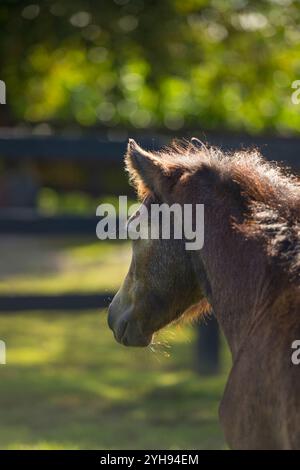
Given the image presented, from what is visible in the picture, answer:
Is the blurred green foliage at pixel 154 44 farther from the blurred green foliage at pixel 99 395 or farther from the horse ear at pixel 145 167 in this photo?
the horse ear at pixel 145 167

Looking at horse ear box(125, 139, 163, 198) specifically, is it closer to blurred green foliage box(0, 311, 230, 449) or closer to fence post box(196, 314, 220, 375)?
blurred green foliage box(0, 311, 230, 449)

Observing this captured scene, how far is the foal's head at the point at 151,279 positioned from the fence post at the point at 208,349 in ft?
13.0

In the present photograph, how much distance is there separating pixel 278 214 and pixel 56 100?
10990 millimetres

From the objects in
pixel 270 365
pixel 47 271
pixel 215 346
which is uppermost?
pixel 47 271

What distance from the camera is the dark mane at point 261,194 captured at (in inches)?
123

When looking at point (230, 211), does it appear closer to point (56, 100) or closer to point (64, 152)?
point (64, 152)

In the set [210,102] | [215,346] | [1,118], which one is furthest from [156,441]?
[210,102]

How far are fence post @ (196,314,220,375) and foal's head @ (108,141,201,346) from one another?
397cm

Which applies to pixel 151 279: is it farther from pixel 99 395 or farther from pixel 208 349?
pixel 208 349

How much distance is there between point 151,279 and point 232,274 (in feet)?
1.07

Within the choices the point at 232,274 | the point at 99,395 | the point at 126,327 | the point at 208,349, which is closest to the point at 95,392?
the point at 99,395

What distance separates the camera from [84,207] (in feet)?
59.6

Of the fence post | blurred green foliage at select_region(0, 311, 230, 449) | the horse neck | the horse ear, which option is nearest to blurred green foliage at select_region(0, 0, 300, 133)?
blurred green foliage at select_region(0, 311, 230, 449)

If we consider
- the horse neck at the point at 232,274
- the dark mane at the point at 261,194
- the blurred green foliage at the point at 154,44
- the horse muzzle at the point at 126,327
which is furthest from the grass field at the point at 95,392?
the blurred green foliage at the point at 154,44
